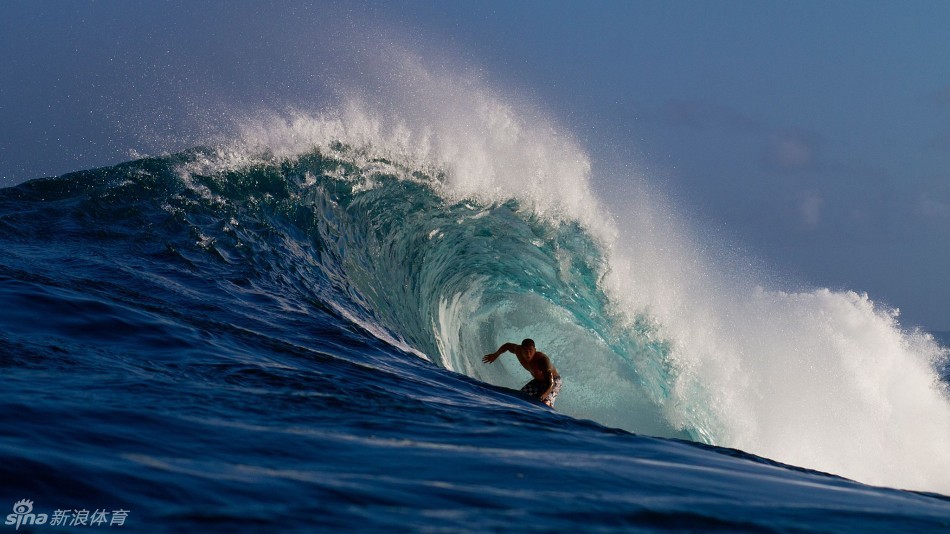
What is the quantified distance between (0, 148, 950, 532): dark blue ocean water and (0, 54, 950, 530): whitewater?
0.02m

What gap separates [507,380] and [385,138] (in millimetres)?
4714

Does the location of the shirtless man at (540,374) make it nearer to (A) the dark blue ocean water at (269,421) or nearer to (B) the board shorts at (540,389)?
(B) the board shorts at (540,389)

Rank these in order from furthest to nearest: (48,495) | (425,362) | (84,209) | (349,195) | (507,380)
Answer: (507,380), (349,195), (84,209), (425,362), (48,495)

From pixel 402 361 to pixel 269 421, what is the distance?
3130 millimetres

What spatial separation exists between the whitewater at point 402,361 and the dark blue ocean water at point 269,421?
0.08 ft

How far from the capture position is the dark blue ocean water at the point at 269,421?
2883mm

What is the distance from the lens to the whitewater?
125 inches

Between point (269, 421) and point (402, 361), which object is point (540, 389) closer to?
point (402, 361)

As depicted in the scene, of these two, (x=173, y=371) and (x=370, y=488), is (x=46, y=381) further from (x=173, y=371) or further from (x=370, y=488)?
(x=370, y=488)

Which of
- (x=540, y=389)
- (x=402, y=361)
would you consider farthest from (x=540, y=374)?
(x=402, y=361)

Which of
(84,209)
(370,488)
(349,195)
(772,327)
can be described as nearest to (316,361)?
(370,488)

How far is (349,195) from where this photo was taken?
12.6 metres

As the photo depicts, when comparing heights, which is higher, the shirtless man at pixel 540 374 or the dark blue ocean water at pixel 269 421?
the shirtless man at pixel 540 374

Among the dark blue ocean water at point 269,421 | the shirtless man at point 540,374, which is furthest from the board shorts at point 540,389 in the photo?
the dark blue ocean water at point 269,421
